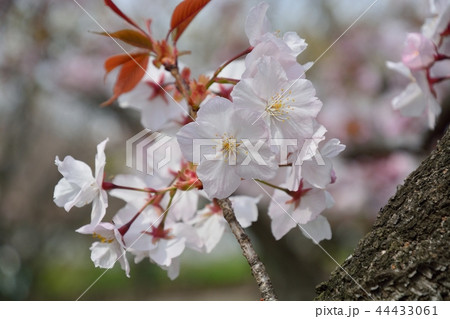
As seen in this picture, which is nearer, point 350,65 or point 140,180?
point 140,180

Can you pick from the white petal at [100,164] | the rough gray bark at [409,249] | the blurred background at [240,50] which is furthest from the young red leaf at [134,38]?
the blurred background at [240,50]

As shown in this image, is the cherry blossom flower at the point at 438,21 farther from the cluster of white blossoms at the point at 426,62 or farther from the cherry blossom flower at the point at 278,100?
the cherry blossom flower at the point at 278,100

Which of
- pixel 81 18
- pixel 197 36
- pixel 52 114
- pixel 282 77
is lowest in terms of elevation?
pixel 52 114

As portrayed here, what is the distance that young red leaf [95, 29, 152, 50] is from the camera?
0.80 metres

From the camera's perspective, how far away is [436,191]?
0.61 meters

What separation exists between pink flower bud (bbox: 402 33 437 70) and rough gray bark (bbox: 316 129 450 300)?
A: 362 mm

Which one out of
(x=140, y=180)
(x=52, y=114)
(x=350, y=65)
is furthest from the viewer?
(x=52, y=114)

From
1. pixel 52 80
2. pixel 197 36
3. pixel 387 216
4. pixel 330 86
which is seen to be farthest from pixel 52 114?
pixel 387 216

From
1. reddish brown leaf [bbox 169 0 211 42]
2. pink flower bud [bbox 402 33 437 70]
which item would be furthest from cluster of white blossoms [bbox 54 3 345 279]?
pink flower bud [bbox 402 33 437 70]

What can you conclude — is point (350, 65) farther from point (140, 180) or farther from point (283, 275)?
point (140, 180)

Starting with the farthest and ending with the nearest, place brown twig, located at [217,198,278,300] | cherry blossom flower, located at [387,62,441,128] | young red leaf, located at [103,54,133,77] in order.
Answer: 1. cherry blossom flower, located at [387,62,441,128]
2. young red leaf, located at [103,54,133,77]
3. brown twig, located at [217,198,278,300]

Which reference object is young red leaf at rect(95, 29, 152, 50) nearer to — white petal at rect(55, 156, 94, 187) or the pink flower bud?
white petal at rect(55, 156, 94, 187)

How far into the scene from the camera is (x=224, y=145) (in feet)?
2.29

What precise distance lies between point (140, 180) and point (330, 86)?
109 inches
